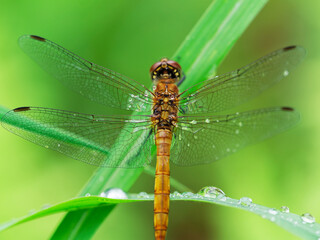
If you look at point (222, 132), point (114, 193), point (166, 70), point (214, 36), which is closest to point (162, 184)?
point (114, 193)

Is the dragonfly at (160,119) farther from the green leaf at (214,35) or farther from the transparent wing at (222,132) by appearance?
the green leaf at (214,35)

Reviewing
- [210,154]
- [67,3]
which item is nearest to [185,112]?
[210,154]

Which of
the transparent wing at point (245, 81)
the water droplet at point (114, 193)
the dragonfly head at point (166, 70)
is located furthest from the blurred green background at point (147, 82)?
the water droplet at point (114, 193)

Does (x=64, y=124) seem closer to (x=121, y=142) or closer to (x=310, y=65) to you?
(x=121, y=142)

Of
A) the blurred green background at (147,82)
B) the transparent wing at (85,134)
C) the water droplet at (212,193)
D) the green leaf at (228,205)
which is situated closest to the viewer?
the green leaf at (228,205)

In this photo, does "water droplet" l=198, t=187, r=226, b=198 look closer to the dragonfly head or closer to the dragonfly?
the dragonfly

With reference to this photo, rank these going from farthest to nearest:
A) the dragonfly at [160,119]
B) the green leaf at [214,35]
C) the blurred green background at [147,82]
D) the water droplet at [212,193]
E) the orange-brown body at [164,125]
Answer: the blurred green background at [147,82], the green leaf at [214,35], the orange-brown body at [164,125], the dragonfly at [160,119], the water droplet at [212,193]

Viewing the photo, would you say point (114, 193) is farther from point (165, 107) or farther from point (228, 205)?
point (165, 107)
